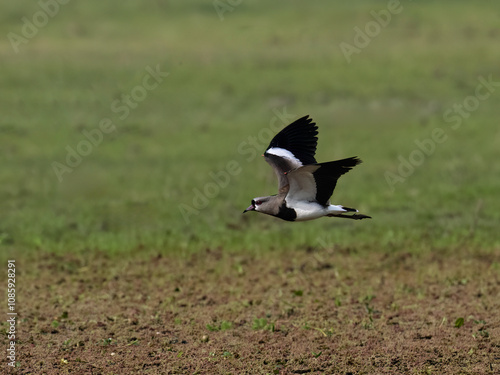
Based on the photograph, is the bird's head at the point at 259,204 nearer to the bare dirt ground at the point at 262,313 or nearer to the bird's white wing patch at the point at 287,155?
the bird's white wing patch at the point at 287,155

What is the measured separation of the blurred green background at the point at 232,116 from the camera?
1634 centimetres

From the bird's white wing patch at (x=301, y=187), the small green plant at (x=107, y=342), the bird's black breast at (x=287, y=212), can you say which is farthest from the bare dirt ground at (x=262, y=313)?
the bird's white wing patch at (x=301, y=187)

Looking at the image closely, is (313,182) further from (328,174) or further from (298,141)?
(298,141)

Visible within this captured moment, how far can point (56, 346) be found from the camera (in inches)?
399

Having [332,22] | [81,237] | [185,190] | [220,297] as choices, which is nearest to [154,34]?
[332,22]

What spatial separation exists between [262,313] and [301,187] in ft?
10.8

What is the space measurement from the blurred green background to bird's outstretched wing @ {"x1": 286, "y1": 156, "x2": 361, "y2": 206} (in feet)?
21.3

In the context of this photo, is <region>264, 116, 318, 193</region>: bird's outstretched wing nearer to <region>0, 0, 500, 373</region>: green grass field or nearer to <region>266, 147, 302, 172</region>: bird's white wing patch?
<region>266, 147, 302, 172</region>: bird's white wing patch

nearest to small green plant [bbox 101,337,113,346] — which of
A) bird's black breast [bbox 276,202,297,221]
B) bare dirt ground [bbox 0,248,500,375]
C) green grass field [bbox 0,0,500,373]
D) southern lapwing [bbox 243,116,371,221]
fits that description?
bare dirt ground [bbox 0,248,500,375]

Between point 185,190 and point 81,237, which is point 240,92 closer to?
point 185,190

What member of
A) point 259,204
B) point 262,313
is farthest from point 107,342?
point 259,204

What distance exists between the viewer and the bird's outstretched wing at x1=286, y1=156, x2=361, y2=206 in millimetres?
8344

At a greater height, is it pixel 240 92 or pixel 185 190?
pixel 240 92

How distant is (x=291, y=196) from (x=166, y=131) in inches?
639
